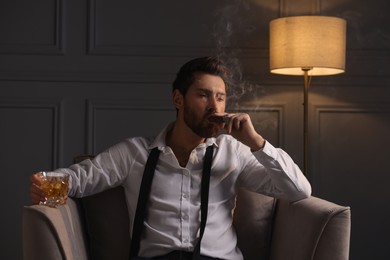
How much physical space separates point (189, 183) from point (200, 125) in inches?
8.9

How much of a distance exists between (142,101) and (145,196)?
1.27 m

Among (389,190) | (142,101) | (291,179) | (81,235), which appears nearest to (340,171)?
(389,190)

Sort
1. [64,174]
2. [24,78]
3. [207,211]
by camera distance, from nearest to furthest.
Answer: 1. [64,174]
2. [207,211]
3. [24,78]

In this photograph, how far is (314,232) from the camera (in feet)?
7.03

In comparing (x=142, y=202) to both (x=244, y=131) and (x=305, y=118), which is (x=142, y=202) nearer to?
(x=244, y=131)

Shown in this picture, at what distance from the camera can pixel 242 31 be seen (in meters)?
3.61

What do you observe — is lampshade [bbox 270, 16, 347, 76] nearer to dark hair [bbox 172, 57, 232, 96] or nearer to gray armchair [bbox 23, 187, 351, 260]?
dark hair [bbox 172, 57, 232, 96]

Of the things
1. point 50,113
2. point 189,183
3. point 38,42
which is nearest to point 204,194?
point 189,183

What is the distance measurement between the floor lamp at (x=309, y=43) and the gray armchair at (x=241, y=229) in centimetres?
88

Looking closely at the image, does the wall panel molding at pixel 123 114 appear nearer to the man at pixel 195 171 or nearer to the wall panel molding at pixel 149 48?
the wall panel molding at pixel 149 48

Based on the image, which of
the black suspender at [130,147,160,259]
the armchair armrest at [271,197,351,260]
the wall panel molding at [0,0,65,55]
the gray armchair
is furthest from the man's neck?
the wall panel molding at [0,0,65,55]

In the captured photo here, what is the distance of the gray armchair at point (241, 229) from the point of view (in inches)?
78.2

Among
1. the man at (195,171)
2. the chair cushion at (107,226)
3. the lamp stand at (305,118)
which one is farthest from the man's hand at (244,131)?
the lamp stand at (305,118)

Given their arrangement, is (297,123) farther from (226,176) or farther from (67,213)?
(67,213)
